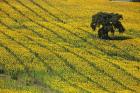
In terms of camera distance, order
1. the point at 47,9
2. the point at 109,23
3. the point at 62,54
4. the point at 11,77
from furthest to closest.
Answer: the point at 47,9 < the point at 109,23 < the point at 62,54 < the point at 11,77

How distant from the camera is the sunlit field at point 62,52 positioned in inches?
1501

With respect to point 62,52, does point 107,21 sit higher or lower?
higher

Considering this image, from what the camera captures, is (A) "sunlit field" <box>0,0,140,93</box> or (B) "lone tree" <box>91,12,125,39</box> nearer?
(A) "sunlit field" <box>0,0,140,93</box>

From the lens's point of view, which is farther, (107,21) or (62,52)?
(107,21)

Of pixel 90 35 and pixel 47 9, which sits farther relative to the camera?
pixel 47 9

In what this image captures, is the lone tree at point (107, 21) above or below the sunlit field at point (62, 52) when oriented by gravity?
above

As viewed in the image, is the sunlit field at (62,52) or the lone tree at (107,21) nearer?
the sunlit field at (62,52)

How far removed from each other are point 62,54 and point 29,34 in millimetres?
10254

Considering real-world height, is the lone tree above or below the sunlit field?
above

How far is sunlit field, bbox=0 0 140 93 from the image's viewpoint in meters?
38.1

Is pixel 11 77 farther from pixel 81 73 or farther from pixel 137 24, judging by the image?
pixel 137 24

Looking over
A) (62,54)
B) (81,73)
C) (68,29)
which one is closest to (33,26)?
(68,29)

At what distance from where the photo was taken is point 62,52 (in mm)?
48844

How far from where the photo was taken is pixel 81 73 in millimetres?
41438
